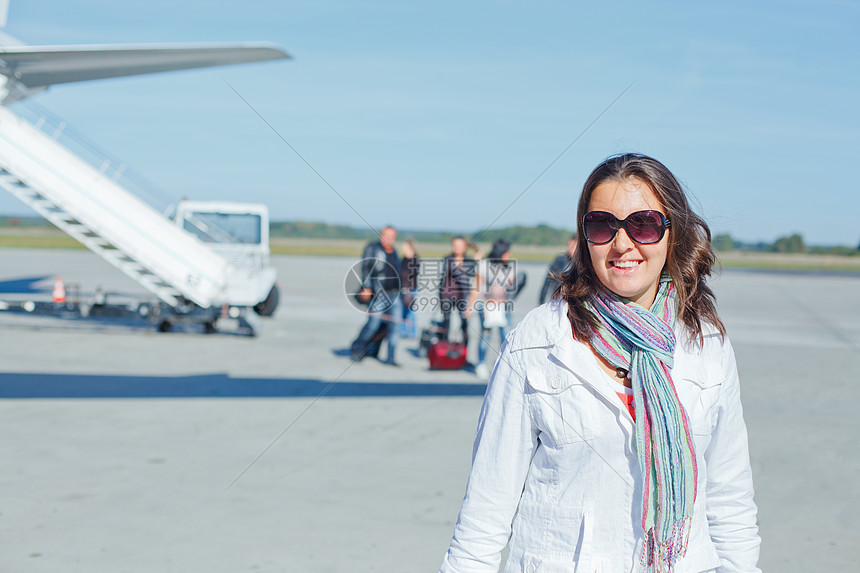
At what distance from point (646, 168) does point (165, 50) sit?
32.4 feet

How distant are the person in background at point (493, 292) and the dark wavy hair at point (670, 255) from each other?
716 centimetres

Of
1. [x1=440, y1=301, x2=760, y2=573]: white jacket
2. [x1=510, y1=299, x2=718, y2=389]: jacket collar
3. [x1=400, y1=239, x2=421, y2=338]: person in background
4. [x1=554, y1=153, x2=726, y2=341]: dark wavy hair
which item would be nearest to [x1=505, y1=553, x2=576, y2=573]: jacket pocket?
[x1=440, y1=301, x2=760, y2=573]: white jacket

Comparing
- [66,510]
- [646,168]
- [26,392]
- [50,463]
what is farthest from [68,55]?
[646,168]

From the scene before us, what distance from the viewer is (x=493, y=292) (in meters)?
9.49

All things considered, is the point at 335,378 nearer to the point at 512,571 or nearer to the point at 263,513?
the point at 263,513

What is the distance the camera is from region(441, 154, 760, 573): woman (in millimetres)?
1686

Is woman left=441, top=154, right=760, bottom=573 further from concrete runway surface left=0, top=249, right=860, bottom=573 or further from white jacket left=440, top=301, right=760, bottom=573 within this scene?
concrete runway surface left=0, top=249, right=860, bottom=573

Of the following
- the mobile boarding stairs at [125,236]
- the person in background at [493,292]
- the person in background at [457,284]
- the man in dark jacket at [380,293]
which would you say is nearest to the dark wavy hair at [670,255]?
the person in background at [493,292]

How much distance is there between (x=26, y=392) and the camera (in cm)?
759

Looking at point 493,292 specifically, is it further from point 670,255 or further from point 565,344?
point 565,344

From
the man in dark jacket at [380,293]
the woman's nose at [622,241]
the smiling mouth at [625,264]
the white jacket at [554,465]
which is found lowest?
the man in dark jacket at [380,293]

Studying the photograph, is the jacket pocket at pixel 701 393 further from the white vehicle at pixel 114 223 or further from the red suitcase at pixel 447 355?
the white vehicle at pixel 114 223

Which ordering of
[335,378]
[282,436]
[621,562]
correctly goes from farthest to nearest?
[335,378], [282,436], [621,562]

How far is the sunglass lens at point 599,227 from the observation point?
1800mm
